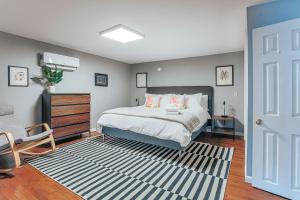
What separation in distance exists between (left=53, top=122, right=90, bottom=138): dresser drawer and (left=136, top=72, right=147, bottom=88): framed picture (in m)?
2.60

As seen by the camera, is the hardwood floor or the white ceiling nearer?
the hardwood floor

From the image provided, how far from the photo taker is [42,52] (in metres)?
3.89

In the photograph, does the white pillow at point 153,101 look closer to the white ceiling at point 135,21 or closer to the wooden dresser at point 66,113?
the white ceiling at point 135,21

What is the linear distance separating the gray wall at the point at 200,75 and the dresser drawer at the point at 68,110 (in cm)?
244

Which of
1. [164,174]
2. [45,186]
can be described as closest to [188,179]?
[164,174]

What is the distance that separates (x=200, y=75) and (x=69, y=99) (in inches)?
147

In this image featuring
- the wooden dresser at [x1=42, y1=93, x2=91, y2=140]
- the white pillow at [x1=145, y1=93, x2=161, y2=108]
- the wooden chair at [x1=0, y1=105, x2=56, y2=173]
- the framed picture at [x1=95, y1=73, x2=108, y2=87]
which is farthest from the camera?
the framed picture at [x1=95, y1=73, x2=108, y2=87]

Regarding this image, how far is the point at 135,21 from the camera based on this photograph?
9.00 feet

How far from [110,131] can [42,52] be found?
2.41m

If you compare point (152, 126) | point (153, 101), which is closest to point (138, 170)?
point (152, 126)

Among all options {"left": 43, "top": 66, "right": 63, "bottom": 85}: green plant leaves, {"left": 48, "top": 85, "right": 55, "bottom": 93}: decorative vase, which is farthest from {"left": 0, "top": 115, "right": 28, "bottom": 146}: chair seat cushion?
{"left": 43, "top": 66, "right": 63, "bottom": 85}: green plant leaves

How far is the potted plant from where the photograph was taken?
388 cm

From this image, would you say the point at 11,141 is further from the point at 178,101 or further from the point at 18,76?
the point at 178,101

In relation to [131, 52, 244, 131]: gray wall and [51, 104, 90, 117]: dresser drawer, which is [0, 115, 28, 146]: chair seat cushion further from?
[131, 52, 244, 131]: gray wall
